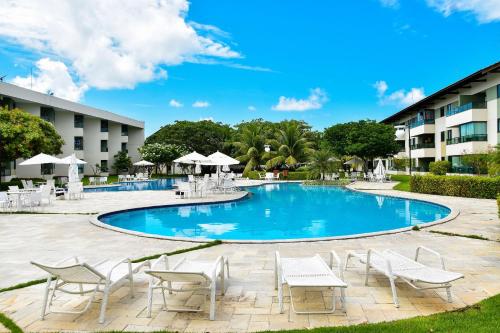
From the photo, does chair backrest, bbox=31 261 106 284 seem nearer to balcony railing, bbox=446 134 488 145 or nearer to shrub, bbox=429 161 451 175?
shrub, bbox=429 161 451 175

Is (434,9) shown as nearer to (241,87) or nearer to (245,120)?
(241,87)

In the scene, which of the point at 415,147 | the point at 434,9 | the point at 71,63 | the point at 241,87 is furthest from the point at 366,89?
the point at 71,63

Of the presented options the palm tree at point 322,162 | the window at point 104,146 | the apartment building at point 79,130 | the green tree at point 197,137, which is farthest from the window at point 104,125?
the palm tree at point 322,162

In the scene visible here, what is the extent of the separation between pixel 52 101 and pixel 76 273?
36.1 meters

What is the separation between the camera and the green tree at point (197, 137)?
5059cm

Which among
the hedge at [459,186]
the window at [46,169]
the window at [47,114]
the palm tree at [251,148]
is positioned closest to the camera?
the hedge at [459,186]

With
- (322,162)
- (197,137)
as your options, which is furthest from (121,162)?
(322,162)

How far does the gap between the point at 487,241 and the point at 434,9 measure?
25671mm

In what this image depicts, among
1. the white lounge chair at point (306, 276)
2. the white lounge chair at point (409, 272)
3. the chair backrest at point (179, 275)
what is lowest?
the white lounge chair at point (409, 272)

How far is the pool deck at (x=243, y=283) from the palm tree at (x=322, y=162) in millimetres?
19335

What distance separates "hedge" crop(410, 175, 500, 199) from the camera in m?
17.1

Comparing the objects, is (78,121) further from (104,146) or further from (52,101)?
(52,101)

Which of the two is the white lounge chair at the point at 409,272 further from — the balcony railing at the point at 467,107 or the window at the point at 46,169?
the window at the point at 46,169

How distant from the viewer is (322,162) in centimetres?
A: 2950
